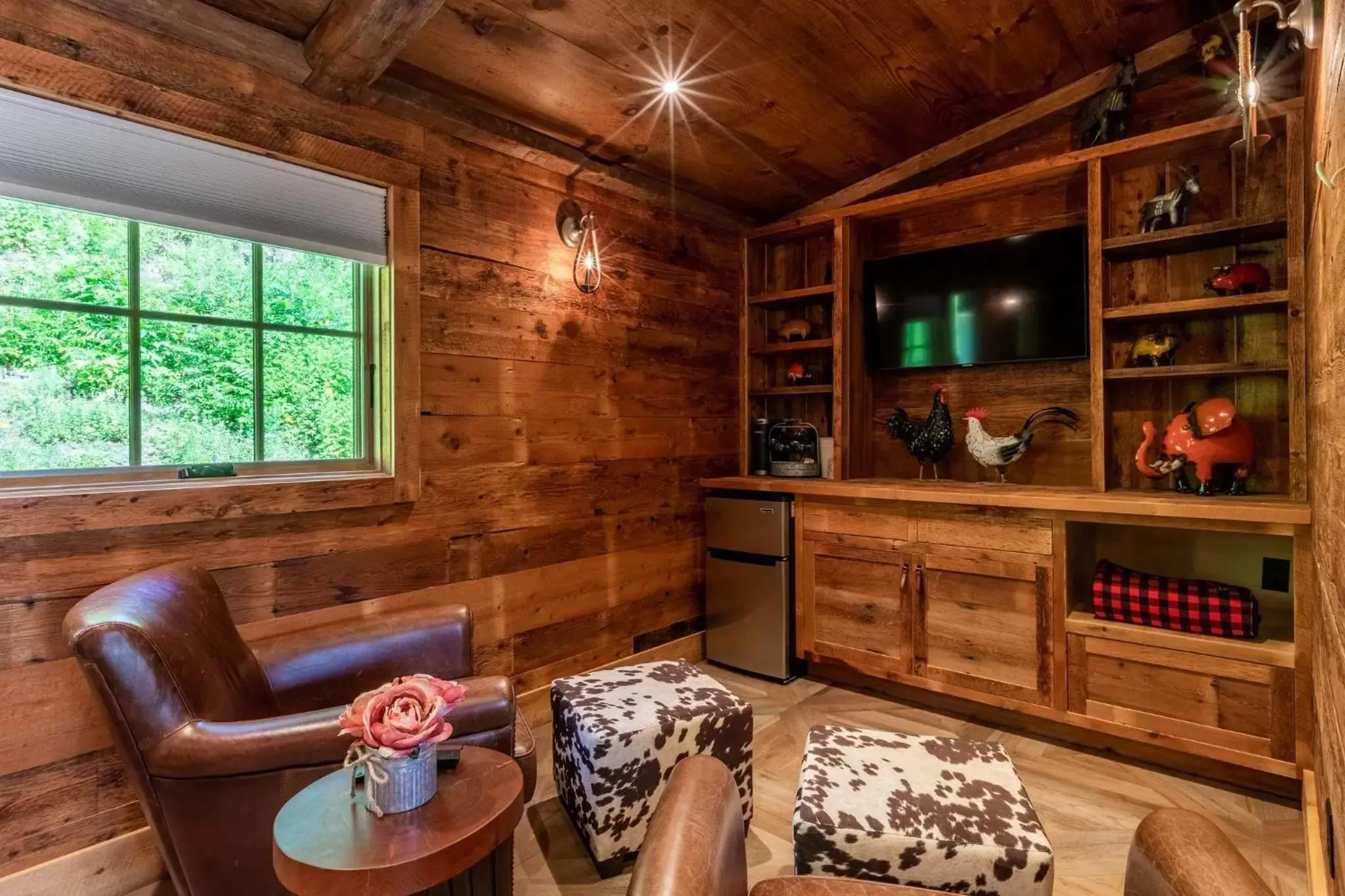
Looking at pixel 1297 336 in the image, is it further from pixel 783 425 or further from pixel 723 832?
pixel 723 832

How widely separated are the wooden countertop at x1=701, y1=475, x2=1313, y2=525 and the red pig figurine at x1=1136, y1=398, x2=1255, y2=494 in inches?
4.1

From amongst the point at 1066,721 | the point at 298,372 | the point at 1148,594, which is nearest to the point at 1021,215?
the point at 1148,594

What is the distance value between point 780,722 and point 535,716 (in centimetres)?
104

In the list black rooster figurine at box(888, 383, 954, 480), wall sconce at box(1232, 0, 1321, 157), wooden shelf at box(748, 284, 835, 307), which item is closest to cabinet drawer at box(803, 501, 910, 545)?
black rooster figurine at box(888, 383, 954, 480)

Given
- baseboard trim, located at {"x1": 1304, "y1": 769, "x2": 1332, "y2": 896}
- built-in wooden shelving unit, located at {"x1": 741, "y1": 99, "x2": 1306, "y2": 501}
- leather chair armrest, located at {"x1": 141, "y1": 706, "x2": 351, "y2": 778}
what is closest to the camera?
leather chair armrest, located at {"x1": 141, "y1": 706, "x2": 351, "y2": 778}

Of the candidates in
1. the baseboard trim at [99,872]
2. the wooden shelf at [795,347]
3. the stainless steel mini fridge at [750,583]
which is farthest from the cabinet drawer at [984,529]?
the baseboard trim at [99,872]

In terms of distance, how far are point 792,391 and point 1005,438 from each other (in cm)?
109

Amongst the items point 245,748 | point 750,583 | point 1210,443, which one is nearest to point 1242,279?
point 1210,443

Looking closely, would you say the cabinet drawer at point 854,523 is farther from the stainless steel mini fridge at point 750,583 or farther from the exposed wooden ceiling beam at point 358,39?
the exposed wooden ceiling beam at point 358,39

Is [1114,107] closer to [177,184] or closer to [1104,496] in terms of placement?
[1104,496]

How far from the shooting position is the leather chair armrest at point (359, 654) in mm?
1845

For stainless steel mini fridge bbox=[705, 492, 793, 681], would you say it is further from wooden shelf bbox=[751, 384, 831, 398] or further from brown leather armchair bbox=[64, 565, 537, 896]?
brown leather armchair bbox=[64, 565, 537, 896]

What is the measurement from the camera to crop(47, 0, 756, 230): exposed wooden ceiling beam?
1.89 m

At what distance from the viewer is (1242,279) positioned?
8.13 ft
